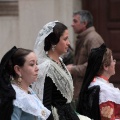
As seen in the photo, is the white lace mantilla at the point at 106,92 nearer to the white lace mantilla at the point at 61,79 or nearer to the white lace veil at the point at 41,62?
the white lace mantilla at the point at 61,79

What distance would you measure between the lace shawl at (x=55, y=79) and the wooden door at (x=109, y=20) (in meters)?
3.80

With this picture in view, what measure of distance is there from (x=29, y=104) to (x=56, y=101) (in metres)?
0.76

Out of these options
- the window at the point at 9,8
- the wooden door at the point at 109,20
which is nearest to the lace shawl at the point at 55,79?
the wooden door at the point at 109,20

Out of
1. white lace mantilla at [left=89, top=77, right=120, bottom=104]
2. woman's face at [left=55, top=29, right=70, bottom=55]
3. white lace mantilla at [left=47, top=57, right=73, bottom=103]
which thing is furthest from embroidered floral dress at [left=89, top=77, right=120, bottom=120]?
woman's face at [left=55, top=29, right=70, bottom=55]

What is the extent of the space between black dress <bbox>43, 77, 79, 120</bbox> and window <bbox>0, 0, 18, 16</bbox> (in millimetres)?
4163

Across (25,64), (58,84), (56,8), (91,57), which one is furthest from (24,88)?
(56,8)

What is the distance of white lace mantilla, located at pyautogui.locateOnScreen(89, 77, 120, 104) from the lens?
535 cm

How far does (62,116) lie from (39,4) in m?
4.05

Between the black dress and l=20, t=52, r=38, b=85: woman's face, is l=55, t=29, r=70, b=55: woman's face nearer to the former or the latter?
the black dress

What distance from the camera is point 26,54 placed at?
15.7ft

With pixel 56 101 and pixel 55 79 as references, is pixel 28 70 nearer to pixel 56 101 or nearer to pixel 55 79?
pixel 55 79

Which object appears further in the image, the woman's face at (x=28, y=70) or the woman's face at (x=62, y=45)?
the woman's face at (x=62, y=45)

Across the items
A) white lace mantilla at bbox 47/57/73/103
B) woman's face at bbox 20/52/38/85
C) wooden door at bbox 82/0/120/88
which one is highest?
woman's face at bbox 20/52/38/85

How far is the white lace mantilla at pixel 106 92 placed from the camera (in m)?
5.35
